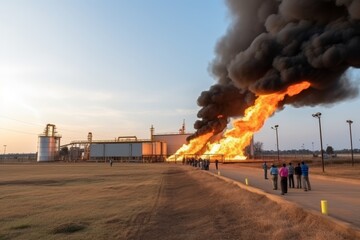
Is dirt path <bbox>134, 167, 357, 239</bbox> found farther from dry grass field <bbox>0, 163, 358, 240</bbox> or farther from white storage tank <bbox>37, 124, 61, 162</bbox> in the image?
white storage tank <bbox>37, 124, 61, 162</bbox>

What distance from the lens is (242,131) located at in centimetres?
6719

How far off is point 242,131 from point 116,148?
65.2m

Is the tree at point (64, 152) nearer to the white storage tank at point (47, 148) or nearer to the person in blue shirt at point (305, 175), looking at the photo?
the white storage tank at point (47, 148)

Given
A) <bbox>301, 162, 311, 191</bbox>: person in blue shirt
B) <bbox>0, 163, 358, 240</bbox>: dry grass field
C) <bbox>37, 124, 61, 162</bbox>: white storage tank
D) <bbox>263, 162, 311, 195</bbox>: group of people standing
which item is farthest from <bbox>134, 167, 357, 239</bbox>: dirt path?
<bbox>37, 124, 61, 162</bbox>: white storage tank

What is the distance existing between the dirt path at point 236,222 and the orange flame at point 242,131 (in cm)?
3053

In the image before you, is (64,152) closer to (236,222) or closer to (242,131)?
(242,131)

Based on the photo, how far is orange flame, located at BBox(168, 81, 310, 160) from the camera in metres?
56.2

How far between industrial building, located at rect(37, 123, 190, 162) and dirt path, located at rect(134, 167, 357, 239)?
94.9 m

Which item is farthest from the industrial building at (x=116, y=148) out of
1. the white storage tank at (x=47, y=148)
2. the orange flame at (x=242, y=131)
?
the orange flame at (x=242, y=131)

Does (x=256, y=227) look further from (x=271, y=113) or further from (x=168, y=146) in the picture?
(x=168, y=146)

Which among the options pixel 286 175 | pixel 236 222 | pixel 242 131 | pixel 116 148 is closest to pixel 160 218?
pixel 236 222

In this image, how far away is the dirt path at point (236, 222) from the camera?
1180 cm

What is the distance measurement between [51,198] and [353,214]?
58.9 feet

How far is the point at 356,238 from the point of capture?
396 inches
